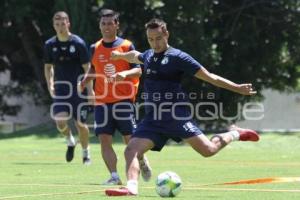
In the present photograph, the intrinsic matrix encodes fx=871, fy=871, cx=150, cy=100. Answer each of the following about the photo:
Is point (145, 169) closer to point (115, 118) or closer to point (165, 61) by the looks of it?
point (115, 118)

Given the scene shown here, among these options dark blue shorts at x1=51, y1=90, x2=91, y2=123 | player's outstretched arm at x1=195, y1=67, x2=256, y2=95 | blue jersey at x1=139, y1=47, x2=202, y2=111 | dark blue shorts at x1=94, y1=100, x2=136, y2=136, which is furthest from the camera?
dark blue shorts at x1=51, y1=90, x2=91, y2=123

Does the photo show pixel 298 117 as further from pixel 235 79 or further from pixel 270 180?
pixel 270 180

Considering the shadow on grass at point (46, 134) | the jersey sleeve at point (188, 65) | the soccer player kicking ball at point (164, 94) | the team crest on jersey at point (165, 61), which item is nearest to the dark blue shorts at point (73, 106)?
the soccer player kicking ball at point (164, 94)

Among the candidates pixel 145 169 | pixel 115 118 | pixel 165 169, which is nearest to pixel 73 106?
pixel 165 169

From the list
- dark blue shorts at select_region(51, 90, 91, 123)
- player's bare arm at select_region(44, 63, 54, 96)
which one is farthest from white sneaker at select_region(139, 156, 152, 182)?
player's bare arm at select_region(44, 63, 54, 96)

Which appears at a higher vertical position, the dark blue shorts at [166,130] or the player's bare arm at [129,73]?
the player's bare arm at [129,73]

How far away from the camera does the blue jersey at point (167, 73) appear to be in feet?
33.3

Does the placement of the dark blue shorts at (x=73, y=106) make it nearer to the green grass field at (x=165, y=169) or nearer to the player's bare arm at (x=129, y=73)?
the green grass field at (x=165, y=169)

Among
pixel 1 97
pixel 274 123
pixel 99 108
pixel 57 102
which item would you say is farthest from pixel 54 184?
pixel 274 123

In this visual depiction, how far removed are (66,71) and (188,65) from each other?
5667 mm

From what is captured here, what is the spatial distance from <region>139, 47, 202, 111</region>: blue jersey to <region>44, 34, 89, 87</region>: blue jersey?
197 inches

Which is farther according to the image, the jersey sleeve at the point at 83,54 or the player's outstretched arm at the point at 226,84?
the jersey sleeve at the point at 83,54

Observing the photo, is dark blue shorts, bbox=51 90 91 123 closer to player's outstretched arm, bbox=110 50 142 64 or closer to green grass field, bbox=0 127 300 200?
green grass field, bbox=0 127 300 200

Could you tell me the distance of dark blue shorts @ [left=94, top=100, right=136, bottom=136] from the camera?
1257cm
